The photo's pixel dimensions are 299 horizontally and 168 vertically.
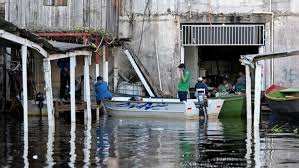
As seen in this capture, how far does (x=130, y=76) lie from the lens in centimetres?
3084

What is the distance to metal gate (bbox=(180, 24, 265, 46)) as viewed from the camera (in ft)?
99.9

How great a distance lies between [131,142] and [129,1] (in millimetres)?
15920

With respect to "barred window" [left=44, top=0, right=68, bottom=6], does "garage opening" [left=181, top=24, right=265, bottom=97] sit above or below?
below

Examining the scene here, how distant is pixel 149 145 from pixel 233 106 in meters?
12.2

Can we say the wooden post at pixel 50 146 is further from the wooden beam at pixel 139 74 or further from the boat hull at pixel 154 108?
the wooden beam at pixel 139 74

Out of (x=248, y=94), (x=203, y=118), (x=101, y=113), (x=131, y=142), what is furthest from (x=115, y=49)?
(x=131, y=142)

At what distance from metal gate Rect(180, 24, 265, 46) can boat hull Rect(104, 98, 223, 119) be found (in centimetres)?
525

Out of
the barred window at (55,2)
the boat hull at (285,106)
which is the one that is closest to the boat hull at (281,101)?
the boat hull at (285,106)

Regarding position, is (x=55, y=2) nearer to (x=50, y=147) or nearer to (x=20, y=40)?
(x=20, y=40)

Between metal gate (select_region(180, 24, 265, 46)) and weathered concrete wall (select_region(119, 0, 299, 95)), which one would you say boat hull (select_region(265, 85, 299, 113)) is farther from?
metal gate (select_region(180, 24, 265, 46))

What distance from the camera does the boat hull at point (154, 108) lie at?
25842mm

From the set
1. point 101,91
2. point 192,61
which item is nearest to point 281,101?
point 101,91

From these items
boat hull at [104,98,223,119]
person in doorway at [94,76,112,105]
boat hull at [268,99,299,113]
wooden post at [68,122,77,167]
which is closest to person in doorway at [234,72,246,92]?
boat hull at [268,99,299,113]

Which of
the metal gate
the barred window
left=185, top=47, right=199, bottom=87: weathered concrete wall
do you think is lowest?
left=185, top=47, right=199, bottom=87: weathered concrete wall
